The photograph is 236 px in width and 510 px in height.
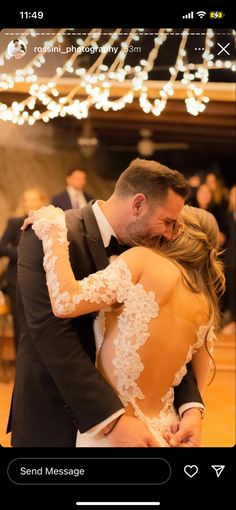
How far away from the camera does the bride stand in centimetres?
111

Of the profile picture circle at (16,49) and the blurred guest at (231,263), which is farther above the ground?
the profile picture circle at (16,49)

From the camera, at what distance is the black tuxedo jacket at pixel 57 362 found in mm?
1109

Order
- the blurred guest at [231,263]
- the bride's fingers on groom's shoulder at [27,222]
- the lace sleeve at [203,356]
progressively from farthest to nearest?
the blurred guest at [231,263]
the lace sleeve at [203,356]
the bride's fingers on groom's shoulder at [27,222]

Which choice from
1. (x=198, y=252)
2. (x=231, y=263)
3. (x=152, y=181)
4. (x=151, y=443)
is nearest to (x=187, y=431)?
(x=151, y=443)

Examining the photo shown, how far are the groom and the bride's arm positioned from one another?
4 centimetres

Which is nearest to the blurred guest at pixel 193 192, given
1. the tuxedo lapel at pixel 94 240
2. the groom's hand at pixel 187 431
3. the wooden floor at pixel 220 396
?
the tuxedo lapel at pixel 94 240

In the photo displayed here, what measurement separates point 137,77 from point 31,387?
2.00 ft

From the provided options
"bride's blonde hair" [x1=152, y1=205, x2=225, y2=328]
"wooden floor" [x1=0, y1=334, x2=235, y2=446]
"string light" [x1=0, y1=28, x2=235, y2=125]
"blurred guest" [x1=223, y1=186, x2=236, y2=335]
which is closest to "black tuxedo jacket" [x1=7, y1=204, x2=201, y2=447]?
"bride's blonde hair" [x1=152, y1=205, x2=225, y2=328]

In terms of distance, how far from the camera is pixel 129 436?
1.11m
